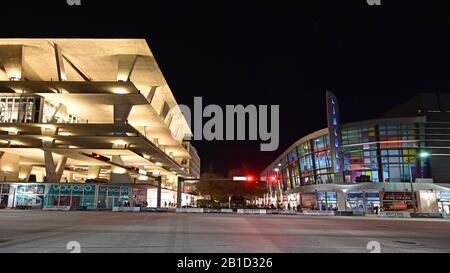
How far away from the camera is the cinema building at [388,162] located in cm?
5953

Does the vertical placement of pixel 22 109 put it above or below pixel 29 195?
above

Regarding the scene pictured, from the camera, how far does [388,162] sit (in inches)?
2456

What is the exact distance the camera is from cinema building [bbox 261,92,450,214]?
5953cm

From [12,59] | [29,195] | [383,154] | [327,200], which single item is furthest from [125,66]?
[383,154]

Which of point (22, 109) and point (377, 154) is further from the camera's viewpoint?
point (377, 154)

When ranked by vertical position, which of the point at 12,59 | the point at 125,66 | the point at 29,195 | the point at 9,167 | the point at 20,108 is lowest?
the point at 29,195

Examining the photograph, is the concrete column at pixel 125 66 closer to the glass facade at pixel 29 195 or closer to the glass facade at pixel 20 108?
the glass facade at pixel 20 108

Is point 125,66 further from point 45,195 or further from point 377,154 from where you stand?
point 377,154

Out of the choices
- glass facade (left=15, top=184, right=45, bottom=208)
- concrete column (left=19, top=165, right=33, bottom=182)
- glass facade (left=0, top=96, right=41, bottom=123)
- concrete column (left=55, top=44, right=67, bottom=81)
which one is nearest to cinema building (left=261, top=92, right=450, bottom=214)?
glass facade (left=15, top=184, right=45, bottom=208)

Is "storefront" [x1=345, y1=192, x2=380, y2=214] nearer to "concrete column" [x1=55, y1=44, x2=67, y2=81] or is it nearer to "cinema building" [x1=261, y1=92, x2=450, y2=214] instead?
"cinema building" [x1=261, y1=92, x2=450, y2=214]

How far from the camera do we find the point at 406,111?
240 feet
